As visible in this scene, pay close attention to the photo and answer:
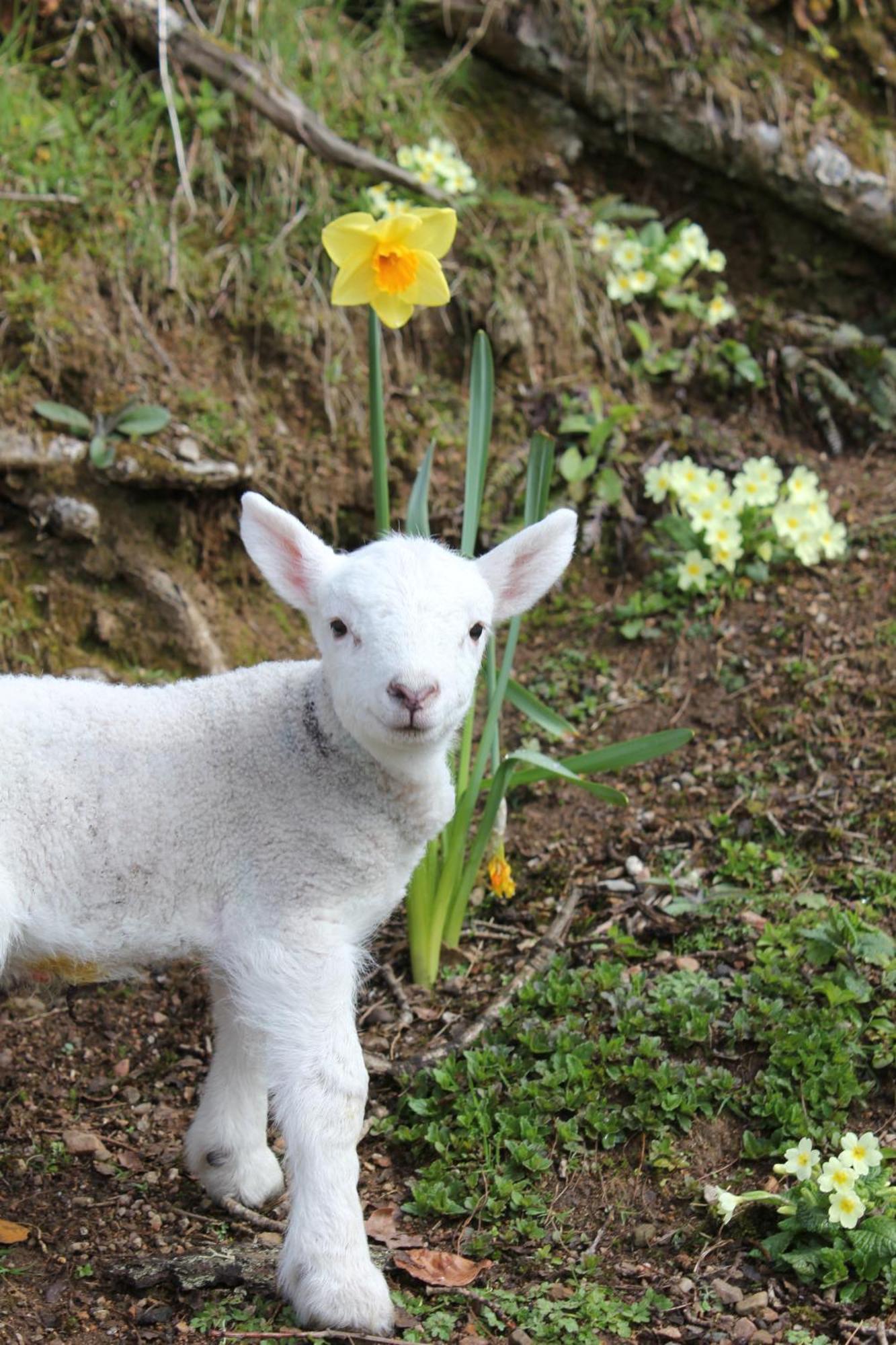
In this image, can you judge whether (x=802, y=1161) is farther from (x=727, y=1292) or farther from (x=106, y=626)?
(x=106, y=626)

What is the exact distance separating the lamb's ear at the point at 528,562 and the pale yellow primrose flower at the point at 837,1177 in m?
1.70

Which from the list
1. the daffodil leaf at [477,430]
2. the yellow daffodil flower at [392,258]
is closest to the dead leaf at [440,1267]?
the daffodil leaf at [477,430]

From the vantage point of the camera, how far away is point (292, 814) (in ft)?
12.1

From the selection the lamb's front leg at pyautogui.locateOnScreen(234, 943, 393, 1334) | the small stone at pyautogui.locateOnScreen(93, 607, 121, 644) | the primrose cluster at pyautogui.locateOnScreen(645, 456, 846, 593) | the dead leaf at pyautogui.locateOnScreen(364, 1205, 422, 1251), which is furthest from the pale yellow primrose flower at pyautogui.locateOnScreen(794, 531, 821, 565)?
the dead leaf at pyautogui.locateOnScreen(364, 1205, 422, 1251)

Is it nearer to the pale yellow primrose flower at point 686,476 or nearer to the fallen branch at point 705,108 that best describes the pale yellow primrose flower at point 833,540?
the pale yellow primrose flower at point 686,476

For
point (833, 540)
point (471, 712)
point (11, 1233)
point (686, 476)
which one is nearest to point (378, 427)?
point (471, 712)

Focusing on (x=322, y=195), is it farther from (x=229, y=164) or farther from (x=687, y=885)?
(x=687, y=885)

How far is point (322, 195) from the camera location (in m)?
6.50

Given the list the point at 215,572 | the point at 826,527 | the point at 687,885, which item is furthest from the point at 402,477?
the point at 687,885

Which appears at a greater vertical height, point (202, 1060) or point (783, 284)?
point (783, 284)

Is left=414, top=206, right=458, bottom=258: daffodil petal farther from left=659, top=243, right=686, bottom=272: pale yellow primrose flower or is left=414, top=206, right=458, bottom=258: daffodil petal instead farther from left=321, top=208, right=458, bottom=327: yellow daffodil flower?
left=659, top=243, right=686, bottom=272: pale yellow primrose flower

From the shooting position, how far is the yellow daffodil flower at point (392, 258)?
397 centimetres

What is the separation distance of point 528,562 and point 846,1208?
1.90 metres

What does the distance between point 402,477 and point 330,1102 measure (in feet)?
11.8
